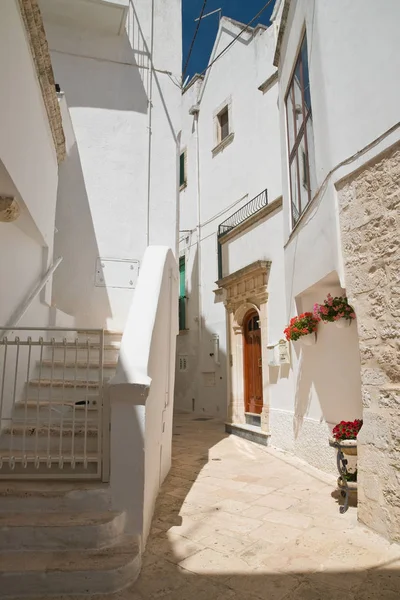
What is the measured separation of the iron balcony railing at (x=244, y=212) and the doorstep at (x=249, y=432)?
165 inches

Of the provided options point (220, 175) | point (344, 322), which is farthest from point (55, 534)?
point (220, 175)

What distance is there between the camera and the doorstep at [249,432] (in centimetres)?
742

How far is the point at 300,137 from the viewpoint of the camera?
5.84m

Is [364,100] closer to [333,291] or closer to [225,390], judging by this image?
[333,291]

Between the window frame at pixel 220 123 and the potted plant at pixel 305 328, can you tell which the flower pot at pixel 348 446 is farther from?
the window frame at pixel 220 123

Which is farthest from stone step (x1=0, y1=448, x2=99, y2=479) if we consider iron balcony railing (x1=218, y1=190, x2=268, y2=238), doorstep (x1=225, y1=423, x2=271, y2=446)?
iron balcony railing (x1=218, y1=190, x2=268, y2=238)

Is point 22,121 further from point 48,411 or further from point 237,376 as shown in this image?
point 237,376

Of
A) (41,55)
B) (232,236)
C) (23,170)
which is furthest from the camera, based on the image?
(232,236)

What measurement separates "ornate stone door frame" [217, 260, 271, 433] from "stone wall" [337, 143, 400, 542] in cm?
411

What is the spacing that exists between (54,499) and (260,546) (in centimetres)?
156

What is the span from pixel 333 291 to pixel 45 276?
358 cm

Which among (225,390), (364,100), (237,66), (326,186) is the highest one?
(237,66)

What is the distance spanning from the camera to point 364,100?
12.3ft

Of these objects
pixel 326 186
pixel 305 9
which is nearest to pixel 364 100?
pixel 326 186
